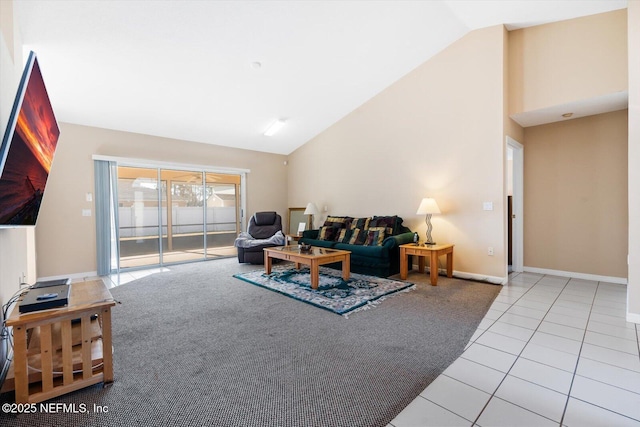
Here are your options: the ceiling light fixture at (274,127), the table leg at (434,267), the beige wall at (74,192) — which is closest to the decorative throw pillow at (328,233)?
the table leg at (434,267)

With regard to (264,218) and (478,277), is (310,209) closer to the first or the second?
(264,218)

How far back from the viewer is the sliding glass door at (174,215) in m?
5.36

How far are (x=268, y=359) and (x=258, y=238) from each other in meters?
4.21

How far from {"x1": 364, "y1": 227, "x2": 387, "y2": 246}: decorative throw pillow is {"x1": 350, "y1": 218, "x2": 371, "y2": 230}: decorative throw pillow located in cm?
31

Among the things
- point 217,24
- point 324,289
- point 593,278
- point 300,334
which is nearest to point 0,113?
point 217,24

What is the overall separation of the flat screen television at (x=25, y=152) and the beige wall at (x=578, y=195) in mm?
5926

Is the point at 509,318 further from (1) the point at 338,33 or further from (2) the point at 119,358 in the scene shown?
(1) the point at 338,33

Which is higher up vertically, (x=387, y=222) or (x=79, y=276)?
(x=387, y=222)

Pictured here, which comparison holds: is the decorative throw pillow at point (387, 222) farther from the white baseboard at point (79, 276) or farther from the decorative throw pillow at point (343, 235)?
the white baseboard at point (79, 276)

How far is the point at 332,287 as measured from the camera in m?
3.82

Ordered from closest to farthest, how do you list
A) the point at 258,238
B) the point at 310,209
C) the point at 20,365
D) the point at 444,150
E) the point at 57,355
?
the point at 20,365 → the point at 57,355 → the point at 444,150 → the point at 258,238 → the point at 310,209

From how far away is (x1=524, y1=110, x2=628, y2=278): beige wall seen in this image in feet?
12.8

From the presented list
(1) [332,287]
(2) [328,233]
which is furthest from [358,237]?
(1) [332,287]

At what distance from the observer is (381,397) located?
1650 mm
